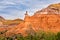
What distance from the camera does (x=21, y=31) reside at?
8969cm

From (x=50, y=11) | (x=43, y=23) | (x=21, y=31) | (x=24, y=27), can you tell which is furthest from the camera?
(x=50, y=11)

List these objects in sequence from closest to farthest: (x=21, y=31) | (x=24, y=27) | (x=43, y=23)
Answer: (x=21, y=31) < (x=24, y=27) < (x=43, y=23)

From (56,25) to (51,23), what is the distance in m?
3.77

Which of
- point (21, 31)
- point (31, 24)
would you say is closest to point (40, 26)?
point (31, 24)

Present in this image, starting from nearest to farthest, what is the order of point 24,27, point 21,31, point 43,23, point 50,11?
1. point 21,31
2. point 24,27
3. point 43,23
4. point 50,11

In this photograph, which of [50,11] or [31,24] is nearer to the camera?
[31,24]

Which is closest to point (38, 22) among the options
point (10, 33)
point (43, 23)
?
point (43, 23)

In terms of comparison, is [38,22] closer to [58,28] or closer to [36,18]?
[36,18]

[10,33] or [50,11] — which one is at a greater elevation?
[50,11]

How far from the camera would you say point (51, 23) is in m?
100

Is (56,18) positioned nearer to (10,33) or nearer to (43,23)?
(43,23)

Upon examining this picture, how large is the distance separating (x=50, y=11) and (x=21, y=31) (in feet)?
89.0

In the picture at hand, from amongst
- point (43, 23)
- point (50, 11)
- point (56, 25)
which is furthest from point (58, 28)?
point (50, 11)

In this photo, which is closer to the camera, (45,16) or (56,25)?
(56,25)
